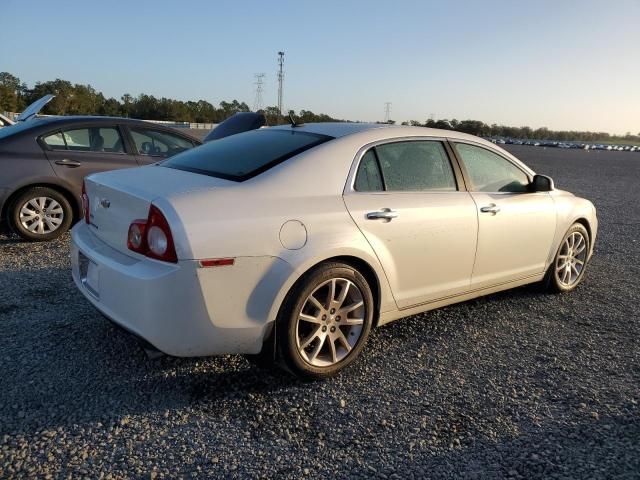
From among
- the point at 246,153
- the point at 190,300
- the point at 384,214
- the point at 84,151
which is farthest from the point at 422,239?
the point at 84,151

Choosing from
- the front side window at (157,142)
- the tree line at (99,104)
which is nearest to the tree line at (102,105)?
the tree line at (99,104)

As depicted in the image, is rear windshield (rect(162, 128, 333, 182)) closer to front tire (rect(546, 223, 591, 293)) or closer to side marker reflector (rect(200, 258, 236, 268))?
side marker reflector (rect(200, 258, 236, 268))

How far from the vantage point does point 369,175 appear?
3.54 meters

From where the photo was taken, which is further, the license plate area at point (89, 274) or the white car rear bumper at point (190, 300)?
the license plate area at point (89, 274)

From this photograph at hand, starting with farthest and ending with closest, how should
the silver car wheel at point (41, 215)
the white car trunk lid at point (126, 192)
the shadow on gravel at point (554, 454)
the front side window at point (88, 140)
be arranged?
the front side window at point (88, 140) < the silver car wheel at point (41, 215) < the white car trunk lid at point (126, 192) < the shadow on gravel at point (554, 454)

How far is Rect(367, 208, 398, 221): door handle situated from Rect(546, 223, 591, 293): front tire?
2222 millimetres

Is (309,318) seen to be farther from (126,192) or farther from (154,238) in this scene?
(126,192)

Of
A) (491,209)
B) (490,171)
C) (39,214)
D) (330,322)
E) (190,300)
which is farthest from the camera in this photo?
(39,214)

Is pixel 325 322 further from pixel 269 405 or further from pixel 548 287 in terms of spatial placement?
pixel 548 287

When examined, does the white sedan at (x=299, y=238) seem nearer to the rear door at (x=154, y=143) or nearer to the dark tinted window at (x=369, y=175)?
the dark tinted window at (x=369, y=175)

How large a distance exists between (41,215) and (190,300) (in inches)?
171

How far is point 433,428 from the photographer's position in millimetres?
2832

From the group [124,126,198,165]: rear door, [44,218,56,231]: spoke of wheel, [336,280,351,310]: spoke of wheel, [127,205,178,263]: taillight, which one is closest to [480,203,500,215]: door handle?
[336,280,351,310]: spoke of wheel

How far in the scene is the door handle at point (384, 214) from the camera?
11.1ft
